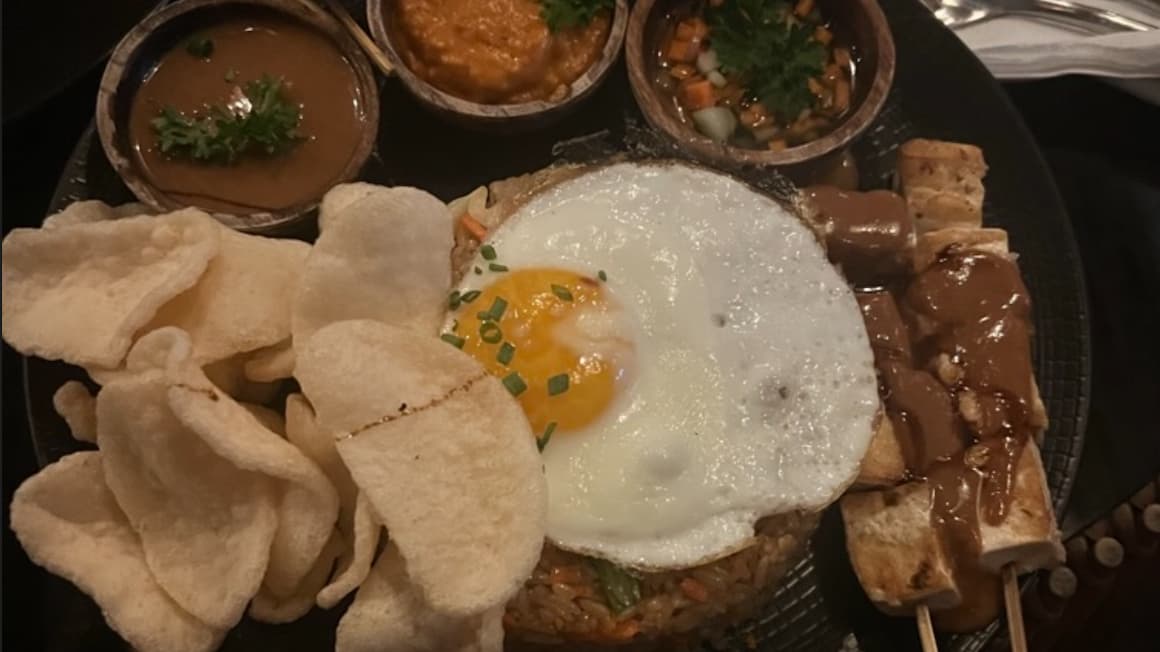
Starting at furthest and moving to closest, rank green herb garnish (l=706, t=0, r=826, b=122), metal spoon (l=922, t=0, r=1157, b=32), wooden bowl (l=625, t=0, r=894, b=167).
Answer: metal spoon (l=922, t=0, r=1157, b=32), green herb garnish (l=706, t=0, r=826, b=122), wooden bowl (l=625, t=0, r=894, b=167)

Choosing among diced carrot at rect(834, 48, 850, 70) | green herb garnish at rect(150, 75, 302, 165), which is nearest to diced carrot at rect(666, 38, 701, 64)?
diced carrot at rect(834, 48, 850, 70)

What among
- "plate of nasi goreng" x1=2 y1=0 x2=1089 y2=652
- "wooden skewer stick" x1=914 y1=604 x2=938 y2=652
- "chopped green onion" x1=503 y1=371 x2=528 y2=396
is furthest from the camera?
"wooden skewer stick" x1=914 y1=604 x2=938 y2=652

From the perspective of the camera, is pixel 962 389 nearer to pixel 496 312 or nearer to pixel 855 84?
pixel 855 84

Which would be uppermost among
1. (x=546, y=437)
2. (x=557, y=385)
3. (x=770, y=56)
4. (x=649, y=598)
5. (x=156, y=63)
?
(x=770, y=56)

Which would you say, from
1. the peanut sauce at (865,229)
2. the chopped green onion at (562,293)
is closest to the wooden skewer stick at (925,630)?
the peanut sauce at (865,229)

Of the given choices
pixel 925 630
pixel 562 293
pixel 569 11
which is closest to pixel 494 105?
pixel 569 11

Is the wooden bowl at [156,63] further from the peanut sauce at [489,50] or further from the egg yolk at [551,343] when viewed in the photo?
the egg yolk at [551,343]

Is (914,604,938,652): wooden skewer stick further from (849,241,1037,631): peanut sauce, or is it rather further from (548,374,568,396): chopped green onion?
(548,374,568,396): chopped green onion
